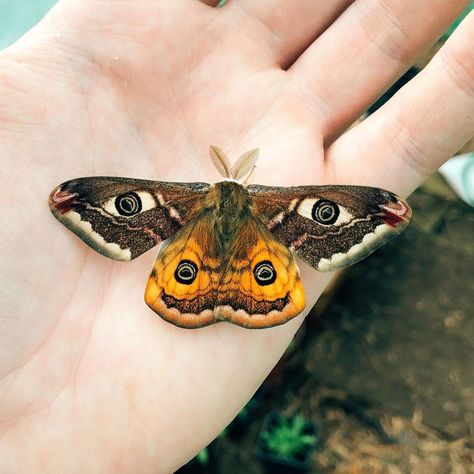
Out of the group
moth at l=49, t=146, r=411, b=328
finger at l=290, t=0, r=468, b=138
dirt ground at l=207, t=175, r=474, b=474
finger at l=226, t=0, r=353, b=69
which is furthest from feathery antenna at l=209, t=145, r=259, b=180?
dirt ground at l=207, t=175, r=474, b=474

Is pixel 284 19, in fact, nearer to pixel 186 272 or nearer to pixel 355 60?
pixel 355 60

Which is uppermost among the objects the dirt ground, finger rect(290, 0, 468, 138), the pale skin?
finger rect(290, 0, 468, 138)

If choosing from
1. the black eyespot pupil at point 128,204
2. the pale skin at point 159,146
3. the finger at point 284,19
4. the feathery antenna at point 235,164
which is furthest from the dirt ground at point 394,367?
the black eyespot pupil at point 128,204

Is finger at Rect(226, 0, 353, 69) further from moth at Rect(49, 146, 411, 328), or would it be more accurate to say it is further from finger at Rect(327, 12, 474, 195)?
moth at Rect(49, 146, 411, 328)

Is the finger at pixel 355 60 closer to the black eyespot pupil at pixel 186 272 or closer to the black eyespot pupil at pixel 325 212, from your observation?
the black eyespot pupil at pixel 325 212

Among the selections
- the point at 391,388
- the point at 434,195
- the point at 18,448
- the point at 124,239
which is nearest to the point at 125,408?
the point at 18,448

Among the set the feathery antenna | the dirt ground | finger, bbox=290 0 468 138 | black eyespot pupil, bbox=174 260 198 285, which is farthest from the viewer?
the dirt ground

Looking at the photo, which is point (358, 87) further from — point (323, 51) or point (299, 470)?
point (299, 470)

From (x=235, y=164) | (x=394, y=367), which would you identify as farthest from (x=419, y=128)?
(x=394, y=367)
